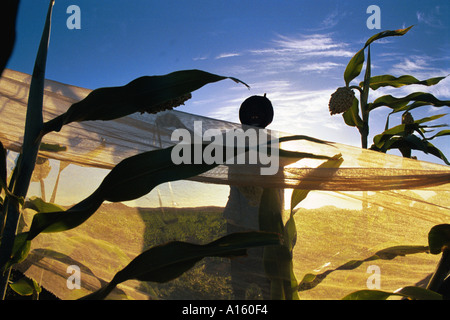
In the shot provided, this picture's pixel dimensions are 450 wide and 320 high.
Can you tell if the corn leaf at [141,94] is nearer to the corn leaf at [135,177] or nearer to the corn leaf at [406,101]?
the corn leaf at [135,177]

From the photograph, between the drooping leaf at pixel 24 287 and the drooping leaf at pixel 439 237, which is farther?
the drooping leaf at pixel 24 287

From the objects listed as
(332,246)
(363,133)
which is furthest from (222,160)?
(363,133)

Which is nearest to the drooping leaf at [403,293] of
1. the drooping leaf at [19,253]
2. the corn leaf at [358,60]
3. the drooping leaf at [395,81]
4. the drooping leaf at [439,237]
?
the drooping leaf at [439,237]

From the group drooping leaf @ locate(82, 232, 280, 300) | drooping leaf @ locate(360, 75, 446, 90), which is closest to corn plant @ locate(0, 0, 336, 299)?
drooping leaf @ locate(82, 232, 280, 300)

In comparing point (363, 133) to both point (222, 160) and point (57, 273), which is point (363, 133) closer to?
point (222, 160)

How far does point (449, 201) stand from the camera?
112cm

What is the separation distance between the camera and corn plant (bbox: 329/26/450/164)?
1.42 m

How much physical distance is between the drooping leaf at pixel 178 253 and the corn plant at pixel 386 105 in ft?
3.31

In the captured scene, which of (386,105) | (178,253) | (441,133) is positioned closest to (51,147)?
(178,253)

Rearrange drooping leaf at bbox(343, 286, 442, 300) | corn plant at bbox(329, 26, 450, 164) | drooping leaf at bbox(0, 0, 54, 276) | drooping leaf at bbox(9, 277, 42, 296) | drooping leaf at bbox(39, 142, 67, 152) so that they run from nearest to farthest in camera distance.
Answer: drooping leaf at bbox(0, 0, 54, 276)
drooping leaf at bbox(343, 286, 442, 300)
drooping leaf at bbox(39, 142, 67, 152)
drooping leaf at bbox(9, 277, 42, 296)
corn plant at bbox(329, 26, 450, 164)

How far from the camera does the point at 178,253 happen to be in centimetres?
57

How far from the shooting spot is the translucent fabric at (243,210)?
94 cm

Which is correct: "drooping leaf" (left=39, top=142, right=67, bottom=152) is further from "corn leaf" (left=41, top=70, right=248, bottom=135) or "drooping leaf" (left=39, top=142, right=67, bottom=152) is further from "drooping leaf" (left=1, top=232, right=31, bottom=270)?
"corn leaf" (left=41, top=70, right=248, bottom=135)

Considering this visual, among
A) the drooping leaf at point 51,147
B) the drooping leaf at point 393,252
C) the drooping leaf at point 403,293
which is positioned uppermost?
the drooping leaf at point 51,147
